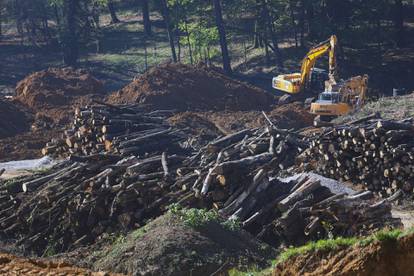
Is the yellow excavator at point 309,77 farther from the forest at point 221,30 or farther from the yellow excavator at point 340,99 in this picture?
the forest at point 221,30

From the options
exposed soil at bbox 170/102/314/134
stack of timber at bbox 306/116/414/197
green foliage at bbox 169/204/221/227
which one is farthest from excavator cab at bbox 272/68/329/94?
green foliage at bbox 169/204/221/227

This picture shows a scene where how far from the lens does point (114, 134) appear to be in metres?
24.4

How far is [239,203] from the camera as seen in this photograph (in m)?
16.0

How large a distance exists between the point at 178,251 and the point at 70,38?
149 feet

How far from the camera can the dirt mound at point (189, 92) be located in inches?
1527

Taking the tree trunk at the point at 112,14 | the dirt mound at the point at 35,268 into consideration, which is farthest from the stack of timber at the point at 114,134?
the tree trunk at the point at 112,14

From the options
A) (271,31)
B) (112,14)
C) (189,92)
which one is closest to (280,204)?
(189,92)

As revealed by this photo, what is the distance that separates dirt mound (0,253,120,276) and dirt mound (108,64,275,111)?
80.0 feet

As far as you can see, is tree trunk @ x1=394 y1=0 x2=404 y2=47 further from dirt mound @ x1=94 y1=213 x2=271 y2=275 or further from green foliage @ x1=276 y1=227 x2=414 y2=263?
green foliage @ x1=276 y1=227 x2=414 y2=263

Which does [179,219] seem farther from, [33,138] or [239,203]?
[33,138]

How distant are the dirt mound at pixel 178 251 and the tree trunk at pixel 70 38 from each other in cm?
4422

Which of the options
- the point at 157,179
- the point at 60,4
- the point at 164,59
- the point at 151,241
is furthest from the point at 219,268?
the point at 60,4

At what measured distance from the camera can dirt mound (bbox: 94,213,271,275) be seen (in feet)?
43.3

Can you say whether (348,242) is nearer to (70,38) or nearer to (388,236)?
(388,236)
